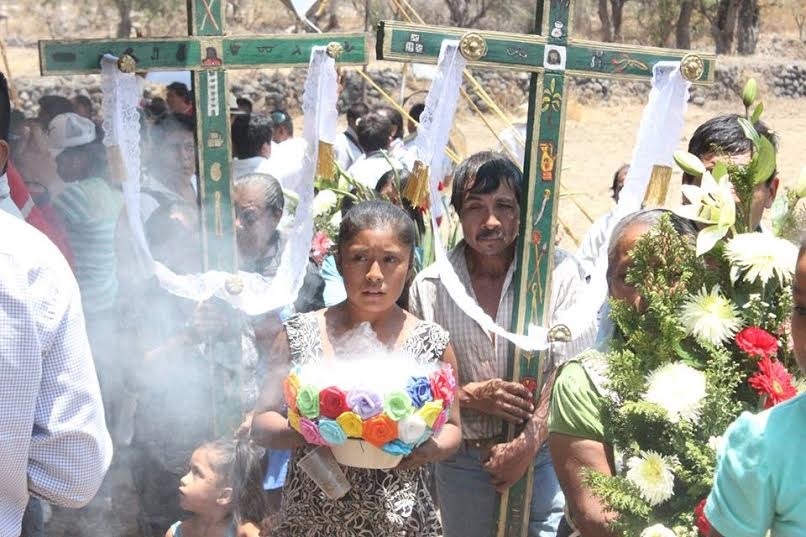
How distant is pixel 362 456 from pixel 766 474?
158 centimetres

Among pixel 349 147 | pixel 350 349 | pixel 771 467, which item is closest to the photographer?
pixel 771 467

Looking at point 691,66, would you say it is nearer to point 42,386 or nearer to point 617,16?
point 42,386

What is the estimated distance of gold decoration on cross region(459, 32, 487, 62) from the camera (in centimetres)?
405

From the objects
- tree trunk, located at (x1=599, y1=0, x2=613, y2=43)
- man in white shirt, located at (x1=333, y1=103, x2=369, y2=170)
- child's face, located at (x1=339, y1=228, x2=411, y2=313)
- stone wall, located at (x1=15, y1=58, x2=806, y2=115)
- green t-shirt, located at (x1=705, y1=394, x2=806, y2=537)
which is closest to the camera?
green t-shirt, located at (x1=705, y1=394, x2=806, y2=537)

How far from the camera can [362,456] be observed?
332 centimetres

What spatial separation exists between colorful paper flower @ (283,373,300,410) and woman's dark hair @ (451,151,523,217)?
1151 mm

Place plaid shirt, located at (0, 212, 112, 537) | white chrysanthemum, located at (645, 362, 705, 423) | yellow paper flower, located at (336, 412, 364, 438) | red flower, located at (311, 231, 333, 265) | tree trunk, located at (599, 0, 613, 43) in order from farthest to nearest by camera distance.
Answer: tree trunk, located at (599, 0, 613, 43)
red flower, located at (311, 231, 333, 265)
yellow paper flower, located at (336, 412, 364, 438)
white chrysanthemum, located at (645, 362, 705, 423)
plaid shirt, located at (0, 212, 112, 537)

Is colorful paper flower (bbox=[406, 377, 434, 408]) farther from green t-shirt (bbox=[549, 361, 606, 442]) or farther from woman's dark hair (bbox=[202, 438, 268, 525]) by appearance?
woman's dark hair (bbox=[202, 438, 268, 525])

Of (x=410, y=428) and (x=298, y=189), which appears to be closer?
(x=410, y=428)

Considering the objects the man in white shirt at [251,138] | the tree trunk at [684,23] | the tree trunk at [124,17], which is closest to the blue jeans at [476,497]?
the man in white shirt at [251,138]

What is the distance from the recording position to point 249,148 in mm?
6746

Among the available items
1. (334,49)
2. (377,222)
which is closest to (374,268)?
(377,222)

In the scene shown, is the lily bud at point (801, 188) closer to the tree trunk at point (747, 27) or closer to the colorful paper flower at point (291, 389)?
the colorful paper flower at point (291, 389)

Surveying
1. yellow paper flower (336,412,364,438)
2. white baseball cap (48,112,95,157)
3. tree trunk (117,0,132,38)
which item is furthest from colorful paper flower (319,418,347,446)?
tree trunk (117,0,132,38)
